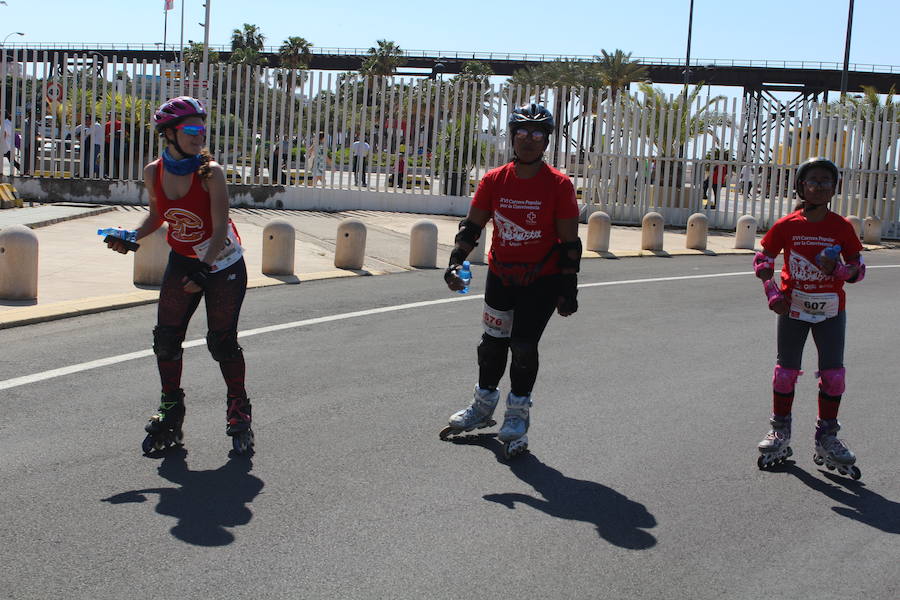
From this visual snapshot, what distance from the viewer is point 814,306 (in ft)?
19.6

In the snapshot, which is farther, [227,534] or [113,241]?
[113,241]

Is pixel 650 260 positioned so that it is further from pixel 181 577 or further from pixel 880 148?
pixel 181 577

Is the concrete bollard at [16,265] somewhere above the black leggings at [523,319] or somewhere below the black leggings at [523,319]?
below

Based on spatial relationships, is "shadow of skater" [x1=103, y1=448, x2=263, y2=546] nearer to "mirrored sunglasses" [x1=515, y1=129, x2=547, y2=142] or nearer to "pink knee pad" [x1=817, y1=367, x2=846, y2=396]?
"mirrored sunglasses" [x1=515, y1=129, x2=547, y2=142]

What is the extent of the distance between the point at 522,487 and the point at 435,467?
0.51m

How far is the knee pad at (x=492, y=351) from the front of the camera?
6.25 metres

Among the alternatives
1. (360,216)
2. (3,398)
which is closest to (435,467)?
(3,398)

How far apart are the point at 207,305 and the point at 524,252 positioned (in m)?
1.68

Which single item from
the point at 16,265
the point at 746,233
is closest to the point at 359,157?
the point at 746,233

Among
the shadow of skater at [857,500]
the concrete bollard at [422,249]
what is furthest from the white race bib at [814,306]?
the concrete bollard at [422,249]

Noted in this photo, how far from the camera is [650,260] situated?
18172mm

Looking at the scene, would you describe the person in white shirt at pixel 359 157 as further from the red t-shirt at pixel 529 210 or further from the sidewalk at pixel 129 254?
the red t-shirt at pixel 529 210

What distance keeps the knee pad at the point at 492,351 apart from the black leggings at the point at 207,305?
1.31 m

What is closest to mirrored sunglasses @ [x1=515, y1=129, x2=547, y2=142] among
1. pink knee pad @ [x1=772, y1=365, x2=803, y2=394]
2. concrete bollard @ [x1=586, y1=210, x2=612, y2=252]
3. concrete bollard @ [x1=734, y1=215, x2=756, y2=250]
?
pink knee pad @ [x1=772, y1=365, x2=803, y2=394]
